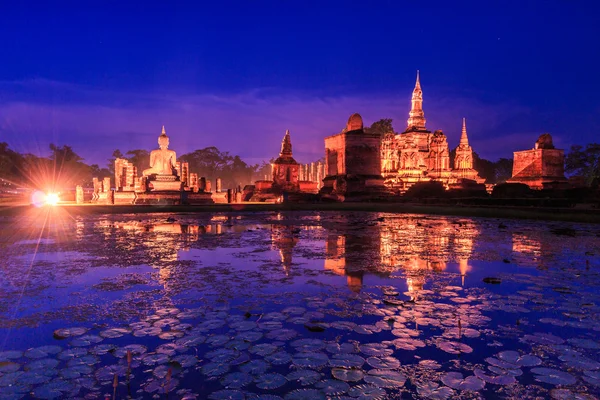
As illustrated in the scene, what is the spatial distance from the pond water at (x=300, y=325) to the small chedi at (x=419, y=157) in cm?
3630

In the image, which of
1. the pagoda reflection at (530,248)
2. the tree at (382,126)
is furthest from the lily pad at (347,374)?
the tree at (382,126)

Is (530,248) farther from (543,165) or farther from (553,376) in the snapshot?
(543,165)

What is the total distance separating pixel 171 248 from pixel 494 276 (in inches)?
271

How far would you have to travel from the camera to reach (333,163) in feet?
127

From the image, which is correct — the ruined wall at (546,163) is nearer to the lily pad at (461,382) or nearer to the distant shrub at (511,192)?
the distant shrub at (511,192)

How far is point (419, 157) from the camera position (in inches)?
2016

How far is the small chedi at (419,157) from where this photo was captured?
46688 mm

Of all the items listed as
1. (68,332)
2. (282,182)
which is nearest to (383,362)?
(68,332)

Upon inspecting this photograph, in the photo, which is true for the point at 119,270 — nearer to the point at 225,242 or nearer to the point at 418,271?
the point at 225,242

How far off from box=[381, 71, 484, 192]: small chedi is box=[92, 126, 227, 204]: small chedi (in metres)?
20.1

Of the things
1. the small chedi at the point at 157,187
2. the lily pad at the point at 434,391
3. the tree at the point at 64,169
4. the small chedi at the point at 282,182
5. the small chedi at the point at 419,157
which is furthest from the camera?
the tree at the point at 64,169

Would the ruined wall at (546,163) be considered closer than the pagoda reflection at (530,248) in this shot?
No

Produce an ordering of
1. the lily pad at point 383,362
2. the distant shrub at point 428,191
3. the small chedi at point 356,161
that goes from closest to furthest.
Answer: the lily pad at point 383,362
the distant shrub at point 428,191
the small chedi at point 356,161

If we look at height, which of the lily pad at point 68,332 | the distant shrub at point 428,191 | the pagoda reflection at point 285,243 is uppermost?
the distant shrub at point 428,191
